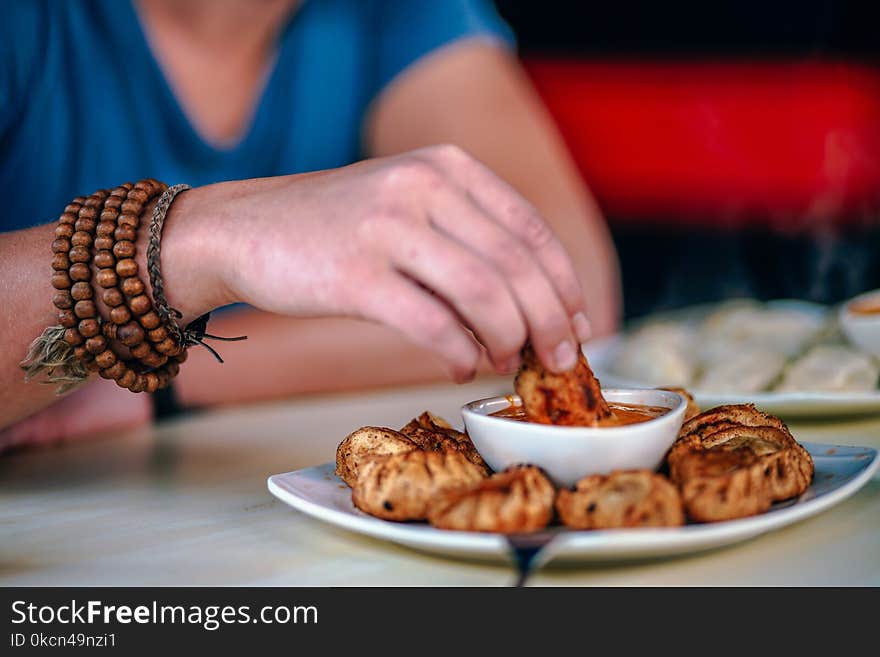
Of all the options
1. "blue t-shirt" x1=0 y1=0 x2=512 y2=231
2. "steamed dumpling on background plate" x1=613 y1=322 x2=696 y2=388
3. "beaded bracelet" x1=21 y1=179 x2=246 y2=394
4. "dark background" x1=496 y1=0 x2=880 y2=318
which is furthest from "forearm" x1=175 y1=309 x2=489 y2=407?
"dark background" x1=496 y1=0 x2=880 y2=318

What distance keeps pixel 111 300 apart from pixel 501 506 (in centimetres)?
45

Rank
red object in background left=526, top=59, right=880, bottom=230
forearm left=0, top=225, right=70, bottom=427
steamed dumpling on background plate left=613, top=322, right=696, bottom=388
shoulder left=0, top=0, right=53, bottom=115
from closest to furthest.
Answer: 1. forearm left=0, top=225, right=70, bottom=427
2. steamed dumpling on background plate left=613, top=322, right=696, bottom=388
3. shoulder left=0, top=0, right=53, bottom=115
4. red object in background left=526, top=59, right=880, bottom=230

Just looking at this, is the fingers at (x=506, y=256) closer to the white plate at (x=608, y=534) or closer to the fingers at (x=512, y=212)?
the fingers at (x=512, y=212)

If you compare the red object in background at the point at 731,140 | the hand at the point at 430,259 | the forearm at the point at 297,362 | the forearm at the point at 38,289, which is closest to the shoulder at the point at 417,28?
the forearm at the point at 297,362

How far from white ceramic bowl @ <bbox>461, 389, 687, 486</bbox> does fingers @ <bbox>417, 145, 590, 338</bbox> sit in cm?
12

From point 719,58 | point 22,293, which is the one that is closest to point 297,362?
point 22,293

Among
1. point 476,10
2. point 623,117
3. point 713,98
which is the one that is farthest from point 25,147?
point 713,98

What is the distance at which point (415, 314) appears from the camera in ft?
2.42

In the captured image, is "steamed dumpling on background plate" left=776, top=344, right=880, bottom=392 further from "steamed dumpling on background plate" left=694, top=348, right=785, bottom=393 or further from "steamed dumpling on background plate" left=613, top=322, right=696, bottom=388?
"steamed dumpling on background plate" left=613, top=322, right=696, bottom=388

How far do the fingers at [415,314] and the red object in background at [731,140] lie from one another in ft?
10.2

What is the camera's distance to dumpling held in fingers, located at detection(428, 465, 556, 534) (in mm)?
689

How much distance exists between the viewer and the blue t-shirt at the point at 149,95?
5.39 ft

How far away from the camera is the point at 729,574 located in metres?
0.69
